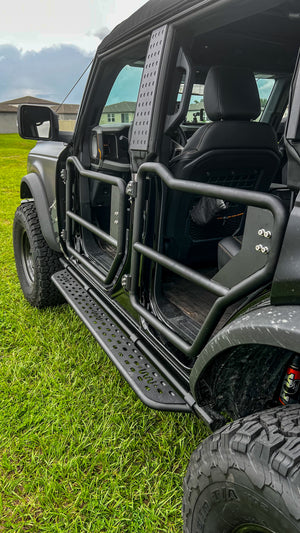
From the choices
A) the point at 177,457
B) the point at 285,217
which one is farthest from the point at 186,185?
the point at 177,457

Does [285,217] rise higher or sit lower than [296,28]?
lower

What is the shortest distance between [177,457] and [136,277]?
0.80 metres

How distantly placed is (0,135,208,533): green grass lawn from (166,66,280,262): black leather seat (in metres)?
0.85

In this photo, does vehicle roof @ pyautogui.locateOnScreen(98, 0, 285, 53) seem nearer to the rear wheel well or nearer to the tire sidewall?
the rear wheel well

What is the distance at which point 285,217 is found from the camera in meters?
0.99

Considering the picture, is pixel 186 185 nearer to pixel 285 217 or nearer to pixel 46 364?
pixel 285 217

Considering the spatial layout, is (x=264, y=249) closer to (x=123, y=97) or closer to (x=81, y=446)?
(x=81, y=446)

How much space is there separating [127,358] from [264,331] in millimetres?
923

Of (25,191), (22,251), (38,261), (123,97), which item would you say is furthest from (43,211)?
(123,97)

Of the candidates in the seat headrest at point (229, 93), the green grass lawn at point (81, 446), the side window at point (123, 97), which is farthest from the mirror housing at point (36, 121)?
the green grass lawn at point (81, 446)

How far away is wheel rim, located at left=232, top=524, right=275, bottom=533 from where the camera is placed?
0.96 metres

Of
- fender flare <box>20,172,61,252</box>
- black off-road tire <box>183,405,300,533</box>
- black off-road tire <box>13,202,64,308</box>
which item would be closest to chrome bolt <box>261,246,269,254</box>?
black off-road tire <box>183,405,300,533</box>

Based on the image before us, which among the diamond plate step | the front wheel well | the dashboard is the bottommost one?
the diamond plate step

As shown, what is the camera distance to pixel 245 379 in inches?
51.1
